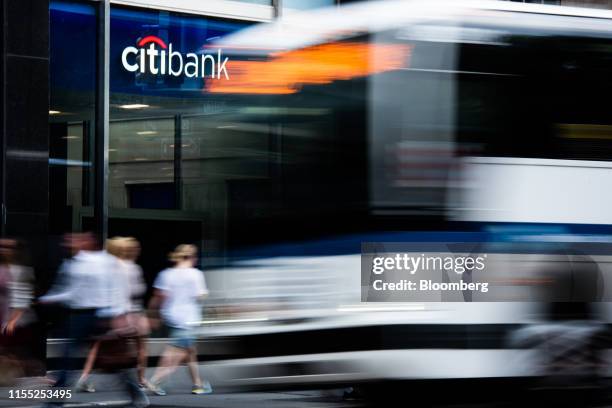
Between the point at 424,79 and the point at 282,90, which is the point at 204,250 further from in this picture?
the point at 424,79

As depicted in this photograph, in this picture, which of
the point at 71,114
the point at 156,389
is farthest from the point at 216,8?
the point at 156,389

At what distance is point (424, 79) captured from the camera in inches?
337

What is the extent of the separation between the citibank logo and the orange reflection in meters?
5.69

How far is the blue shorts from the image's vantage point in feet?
36.7

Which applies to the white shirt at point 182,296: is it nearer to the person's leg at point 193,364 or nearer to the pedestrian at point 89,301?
the person's leg at point 193,364

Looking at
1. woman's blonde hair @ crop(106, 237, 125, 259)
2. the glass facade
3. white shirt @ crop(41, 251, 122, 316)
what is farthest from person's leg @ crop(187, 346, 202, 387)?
the glass facade

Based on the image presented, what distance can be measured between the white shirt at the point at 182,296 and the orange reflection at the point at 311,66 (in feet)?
6.77

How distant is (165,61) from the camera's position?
1602cm

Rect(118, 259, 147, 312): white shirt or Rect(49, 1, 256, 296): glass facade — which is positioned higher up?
Rect(49, 1, 256, 296): glass facade

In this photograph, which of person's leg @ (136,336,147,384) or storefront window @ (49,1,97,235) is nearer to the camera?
person's leg @ (136,336,147,384)

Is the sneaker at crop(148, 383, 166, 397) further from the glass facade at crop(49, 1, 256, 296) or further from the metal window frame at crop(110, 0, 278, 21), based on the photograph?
the metal window frame at crop(110, 0, 278, 21)

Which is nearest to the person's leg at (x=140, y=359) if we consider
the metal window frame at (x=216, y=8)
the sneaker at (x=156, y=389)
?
the sneaker at (x=156, y=389)

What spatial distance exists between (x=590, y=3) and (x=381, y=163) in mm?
12237

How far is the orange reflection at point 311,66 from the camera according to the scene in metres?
8.58
